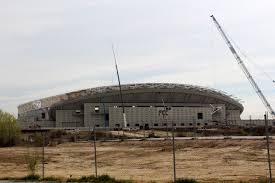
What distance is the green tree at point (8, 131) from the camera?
89500 millimetres

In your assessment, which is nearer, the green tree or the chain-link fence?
the chain-link fence

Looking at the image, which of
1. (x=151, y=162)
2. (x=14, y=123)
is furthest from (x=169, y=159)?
(x=14, y=123)

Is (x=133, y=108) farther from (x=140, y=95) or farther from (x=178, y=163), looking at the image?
(x=178, y=163)

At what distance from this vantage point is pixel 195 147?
5128 centimetres

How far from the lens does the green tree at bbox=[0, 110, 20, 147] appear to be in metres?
89.5

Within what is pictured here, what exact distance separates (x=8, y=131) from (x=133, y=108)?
7566 centimetres

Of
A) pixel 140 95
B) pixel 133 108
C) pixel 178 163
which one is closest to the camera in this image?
pixel 178 163

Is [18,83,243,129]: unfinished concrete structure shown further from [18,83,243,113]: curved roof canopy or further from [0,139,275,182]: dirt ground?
[0,139,275,182]: dirt ground

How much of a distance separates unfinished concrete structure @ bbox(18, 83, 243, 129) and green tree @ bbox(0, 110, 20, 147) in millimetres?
65683

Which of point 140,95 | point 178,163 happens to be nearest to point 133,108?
point 140,95

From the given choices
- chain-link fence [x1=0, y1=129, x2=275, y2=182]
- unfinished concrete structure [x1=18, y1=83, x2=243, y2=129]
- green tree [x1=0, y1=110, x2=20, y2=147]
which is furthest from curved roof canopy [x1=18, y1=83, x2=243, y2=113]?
chain-link fence [x1=0, y1=129, x2=275, y2=182]

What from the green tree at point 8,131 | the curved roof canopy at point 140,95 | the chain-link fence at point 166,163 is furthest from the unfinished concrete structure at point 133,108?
the chain-link fence at point 166,163

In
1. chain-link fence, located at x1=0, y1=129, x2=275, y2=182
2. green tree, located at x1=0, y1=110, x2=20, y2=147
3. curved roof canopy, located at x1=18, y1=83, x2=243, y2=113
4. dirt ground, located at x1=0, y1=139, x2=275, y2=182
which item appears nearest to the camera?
chain-link fence, located at x1=0, y1=129, x2=275, y2=182

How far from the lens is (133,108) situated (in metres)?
164
